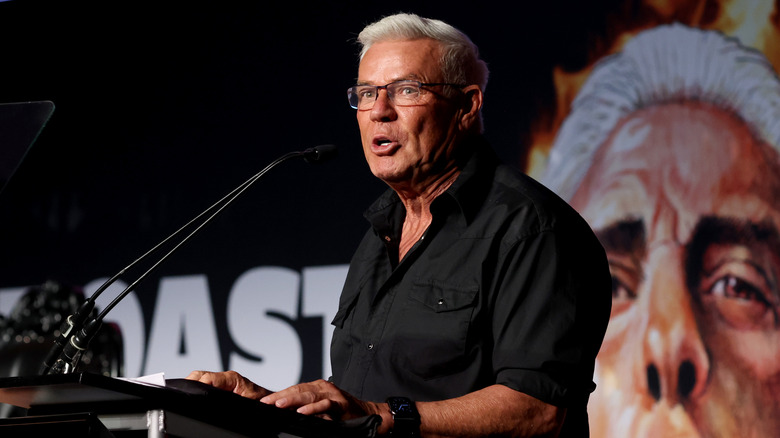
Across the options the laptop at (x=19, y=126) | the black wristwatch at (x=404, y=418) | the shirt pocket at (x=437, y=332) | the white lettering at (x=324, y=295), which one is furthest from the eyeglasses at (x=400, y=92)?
the white lettering at (x=324, y=295)

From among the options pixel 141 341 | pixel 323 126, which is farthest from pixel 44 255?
pixel 323 126

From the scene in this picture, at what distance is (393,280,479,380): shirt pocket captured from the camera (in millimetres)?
1703

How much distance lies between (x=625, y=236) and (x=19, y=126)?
2.21 meters

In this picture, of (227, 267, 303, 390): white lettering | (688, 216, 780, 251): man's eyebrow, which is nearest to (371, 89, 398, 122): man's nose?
(688, 216, 780, 251): man's eyebrow

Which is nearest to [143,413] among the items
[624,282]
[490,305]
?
[490,305]

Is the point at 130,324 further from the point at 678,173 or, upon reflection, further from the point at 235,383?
the point at 235,383

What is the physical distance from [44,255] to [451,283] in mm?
3246

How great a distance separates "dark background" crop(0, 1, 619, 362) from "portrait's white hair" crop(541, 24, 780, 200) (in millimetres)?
158

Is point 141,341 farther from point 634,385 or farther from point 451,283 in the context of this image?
point 451,283

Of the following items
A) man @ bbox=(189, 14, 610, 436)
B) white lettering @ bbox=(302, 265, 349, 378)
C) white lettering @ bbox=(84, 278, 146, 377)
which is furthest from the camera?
white lettering @ bbox=(84, 278, 146, 377)

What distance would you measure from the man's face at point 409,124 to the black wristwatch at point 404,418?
2.36 feet

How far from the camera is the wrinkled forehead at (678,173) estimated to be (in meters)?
3.10

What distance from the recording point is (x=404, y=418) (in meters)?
1.47

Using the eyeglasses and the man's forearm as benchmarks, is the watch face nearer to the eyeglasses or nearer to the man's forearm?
the man's forearm
